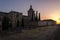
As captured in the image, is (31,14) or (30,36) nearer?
(30,36)

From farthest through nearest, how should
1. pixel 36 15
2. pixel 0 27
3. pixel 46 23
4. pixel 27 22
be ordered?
1. pixel 46 23
2. pixel 36 15
3. pixel 27 22
4. pixel 0 27

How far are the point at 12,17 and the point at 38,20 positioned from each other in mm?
26929

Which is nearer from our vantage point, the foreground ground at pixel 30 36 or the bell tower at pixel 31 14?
the foreground ground at pixel 30 36

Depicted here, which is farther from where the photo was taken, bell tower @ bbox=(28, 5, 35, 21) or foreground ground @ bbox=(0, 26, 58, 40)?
bell tower @ bbox=(28, 5, 35, 21)

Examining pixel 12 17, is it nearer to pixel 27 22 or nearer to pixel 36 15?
pixel 27 22

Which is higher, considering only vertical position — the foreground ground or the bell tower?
the bell tower

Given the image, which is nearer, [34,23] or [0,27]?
[0,27]

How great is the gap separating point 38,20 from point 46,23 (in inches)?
543

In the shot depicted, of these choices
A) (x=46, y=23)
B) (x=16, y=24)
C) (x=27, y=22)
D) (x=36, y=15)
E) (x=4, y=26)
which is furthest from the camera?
(x=46, y=23)

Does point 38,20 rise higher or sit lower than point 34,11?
lower

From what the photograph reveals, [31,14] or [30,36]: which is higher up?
[31,14]

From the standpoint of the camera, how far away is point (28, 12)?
85250 mm

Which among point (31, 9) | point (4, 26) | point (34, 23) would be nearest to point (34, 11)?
point (31, 9)

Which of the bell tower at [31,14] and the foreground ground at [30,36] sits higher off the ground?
Result: the bell tower at [31,14]
